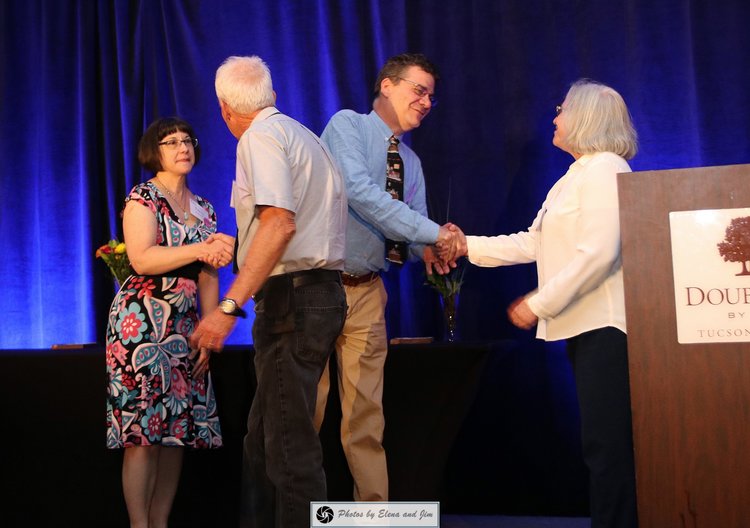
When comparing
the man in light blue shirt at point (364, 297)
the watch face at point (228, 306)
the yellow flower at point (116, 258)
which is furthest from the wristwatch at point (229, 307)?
the yellow flower at point (116, 258)

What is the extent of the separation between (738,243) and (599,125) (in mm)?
727

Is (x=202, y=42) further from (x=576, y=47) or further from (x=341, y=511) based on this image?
(x=341, y=511)

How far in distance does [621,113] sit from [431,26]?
6.05 feet

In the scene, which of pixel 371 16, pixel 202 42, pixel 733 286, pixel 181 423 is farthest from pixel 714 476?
pixel 202 42

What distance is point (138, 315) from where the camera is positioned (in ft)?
9.66

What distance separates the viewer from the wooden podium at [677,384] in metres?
1.89

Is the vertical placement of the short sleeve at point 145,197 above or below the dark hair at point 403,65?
below

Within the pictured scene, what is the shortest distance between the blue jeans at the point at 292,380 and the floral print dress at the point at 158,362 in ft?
2.19

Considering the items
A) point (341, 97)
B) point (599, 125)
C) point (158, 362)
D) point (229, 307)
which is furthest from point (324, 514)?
point (341, 97)

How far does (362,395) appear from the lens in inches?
121

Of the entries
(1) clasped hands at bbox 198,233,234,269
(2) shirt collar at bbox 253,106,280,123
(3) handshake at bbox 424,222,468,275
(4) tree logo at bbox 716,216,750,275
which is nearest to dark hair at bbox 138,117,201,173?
(1) clasped hands at bbox 198,233,234,269

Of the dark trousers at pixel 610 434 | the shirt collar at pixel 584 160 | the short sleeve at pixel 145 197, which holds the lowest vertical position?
the dark trousers at pixel 610 434

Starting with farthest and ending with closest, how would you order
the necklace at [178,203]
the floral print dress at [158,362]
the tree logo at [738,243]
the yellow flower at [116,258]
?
the yellow flower at [116,258] < the necklace at [178,203] < the floral print dress at [158,362] < the tree logo at [738,243]

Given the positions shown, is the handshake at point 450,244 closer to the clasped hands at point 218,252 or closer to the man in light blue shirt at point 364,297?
the man in light blue shirt at point 364,297
